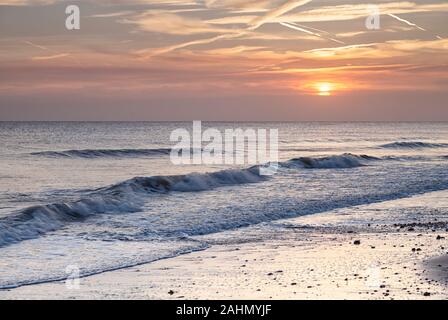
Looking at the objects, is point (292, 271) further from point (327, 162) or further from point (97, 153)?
point (97, 153)

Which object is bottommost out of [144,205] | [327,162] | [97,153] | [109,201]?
[97,153]

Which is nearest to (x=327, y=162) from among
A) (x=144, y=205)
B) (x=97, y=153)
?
(x=97, y=153)

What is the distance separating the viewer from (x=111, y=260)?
12992 mm

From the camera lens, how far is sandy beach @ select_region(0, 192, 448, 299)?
10094 mm

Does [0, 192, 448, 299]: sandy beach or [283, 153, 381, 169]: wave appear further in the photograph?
[283, 153, 381, 169]: wave

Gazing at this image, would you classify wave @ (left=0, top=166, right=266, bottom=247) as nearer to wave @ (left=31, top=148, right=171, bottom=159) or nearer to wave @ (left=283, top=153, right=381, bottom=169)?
wave @ (left=283, top=153, right=381, bottom=169)

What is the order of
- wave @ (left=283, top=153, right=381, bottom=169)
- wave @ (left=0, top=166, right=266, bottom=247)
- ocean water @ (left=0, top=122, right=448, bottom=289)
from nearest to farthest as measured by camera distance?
1. ocean water @ (left=0, top=122, right=448, bottom=289)
2. wave @ (left=0, top=166, right=266, bottom=247)
3. wave @ (left=283, top=153, right=381, bottom=169)

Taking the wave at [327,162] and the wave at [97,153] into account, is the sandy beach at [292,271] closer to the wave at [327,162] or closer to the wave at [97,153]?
the wave at [327,162]

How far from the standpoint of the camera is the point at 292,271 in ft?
38.1

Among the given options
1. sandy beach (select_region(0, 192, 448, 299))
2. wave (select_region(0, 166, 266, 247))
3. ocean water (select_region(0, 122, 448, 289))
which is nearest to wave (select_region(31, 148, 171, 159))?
ocean water (select_region(0, 122, 448, 289))

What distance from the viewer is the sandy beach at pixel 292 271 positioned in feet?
33.1

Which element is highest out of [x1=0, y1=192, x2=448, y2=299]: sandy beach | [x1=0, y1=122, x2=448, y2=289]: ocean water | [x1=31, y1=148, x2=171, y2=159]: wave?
[x1=0, y1=192, x2=448, y2=299]: sandy beach
